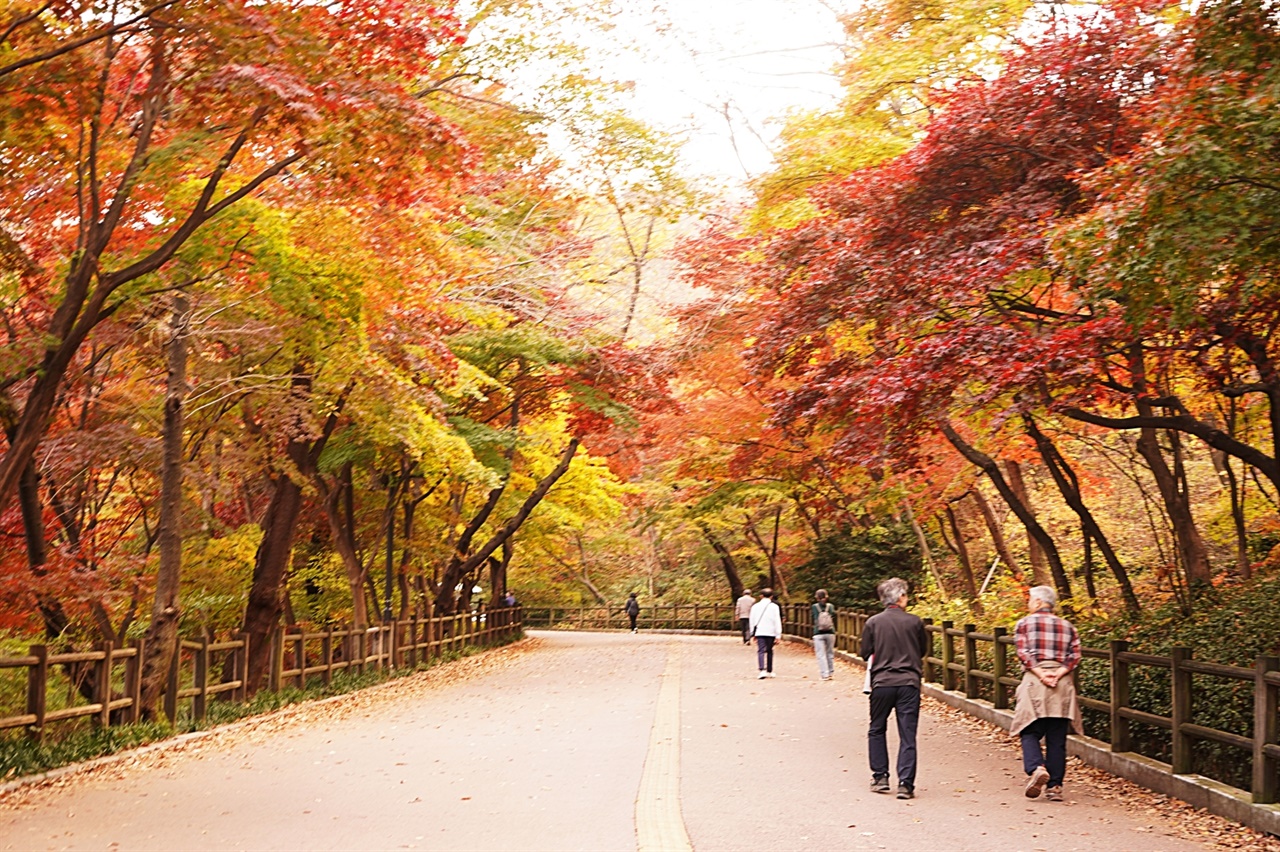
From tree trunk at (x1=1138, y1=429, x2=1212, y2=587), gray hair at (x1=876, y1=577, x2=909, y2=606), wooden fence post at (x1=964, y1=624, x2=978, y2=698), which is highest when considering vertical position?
tree trunk at (x1=1138, y1=429, x2=1212, y2=587)

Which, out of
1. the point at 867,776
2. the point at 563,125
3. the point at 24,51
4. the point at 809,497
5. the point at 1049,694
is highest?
the point at 563,125

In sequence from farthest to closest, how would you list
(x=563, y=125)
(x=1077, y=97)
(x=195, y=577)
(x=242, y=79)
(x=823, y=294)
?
(x=195, y=577) → (x=563, y=125) → (x=823, y=294) → (x=1077, y=97) → (x=242, y=79)

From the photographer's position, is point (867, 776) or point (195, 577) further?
point (195, 577)

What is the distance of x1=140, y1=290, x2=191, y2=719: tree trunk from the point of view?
1378cm

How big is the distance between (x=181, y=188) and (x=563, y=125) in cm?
553

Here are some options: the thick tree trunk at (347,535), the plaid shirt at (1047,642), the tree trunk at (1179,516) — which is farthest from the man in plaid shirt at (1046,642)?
the thick tree trunk at (347,535)

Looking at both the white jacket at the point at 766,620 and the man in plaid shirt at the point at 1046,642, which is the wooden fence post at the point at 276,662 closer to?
the white jacket at the point at 766,620

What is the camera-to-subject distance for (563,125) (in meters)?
16.3

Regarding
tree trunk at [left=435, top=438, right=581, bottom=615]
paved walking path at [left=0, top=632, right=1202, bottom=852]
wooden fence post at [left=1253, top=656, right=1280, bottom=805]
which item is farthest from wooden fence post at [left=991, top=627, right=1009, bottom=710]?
tree trunk at [left=435, top=438, right=581, bottom=615]

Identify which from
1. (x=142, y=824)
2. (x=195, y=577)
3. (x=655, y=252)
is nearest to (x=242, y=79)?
(x=142, y=824)

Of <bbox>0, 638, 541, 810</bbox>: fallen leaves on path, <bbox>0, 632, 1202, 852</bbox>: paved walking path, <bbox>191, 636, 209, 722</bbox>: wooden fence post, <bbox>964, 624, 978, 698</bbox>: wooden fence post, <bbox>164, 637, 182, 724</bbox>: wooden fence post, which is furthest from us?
<bbox>964, 624, 978, 698</bbox>: wooden fence post

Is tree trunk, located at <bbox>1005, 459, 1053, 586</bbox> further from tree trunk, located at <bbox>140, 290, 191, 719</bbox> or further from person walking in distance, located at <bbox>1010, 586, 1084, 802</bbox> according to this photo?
tree trunk, located at <bbox>140, 290, 191, 719</bbox>

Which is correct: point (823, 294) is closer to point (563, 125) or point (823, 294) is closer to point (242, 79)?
point (563, 125)

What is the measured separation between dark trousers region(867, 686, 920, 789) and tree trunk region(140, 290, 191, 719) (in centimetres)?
825
